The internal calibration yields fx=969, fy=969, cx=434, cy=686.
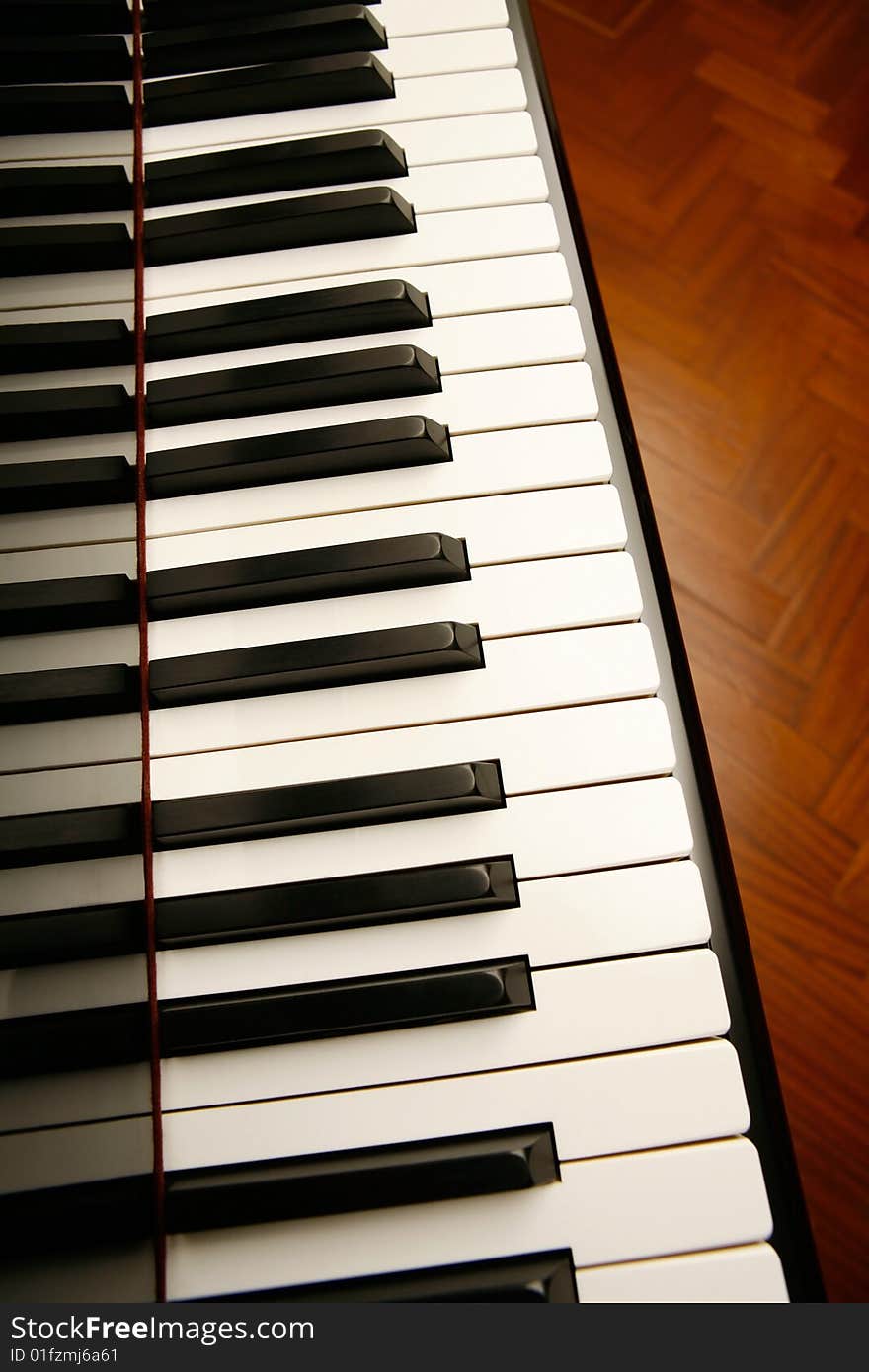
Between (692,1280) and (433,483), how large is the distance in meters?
0.84

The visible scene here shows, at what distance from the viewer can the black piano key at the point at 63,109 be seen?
1.19 meters

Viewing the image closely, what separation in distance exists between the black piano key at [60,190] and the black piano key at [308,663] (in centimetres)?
59

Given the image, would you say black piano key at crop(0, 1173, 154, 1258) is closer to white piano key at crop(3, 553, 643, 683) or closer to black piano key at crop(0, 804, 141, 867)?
black piano key at crop(0, 804, 141, 867)

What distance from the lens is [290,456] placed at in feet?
3.57

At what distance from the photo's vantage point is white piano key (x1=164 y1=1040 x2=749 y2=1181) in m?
0.92

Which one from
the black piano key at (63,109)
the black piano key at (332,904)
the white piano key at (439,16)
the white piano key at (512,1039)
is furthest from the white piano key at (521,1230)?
the white piano key at (439,16)

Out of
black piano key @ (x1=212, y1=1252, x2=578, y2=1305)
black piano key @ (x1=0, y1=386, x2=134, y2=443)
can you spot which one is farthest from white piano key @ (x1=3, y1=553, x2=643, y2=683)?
black piano key @ (x1=212, y1=1252, x2=578, y2=1305)

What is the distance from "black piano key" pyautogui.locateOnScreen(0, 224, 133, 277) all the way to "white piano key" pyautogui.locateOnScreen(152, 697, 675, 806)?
603mm

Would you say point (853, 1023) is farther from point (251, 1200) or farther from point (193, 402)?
point (193, 402)

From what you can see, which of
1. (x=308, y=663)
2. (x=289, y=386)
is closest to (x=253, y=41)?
(x=289, y=386)

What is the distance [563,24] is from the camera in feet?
8.04

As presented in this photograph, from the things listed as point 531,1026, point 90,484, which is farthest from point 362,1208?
point 90,484

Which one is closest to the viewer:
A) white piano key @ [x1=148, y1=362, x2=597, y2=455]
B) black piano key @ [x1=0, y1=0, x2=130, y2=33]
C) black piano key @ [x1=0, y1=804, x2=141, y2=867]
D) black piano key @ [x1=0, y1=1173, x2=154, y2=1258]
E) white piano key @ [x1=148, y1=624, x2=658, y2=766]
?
black piano key @ [x1=0, y1=1173, x2=154, y2=1258]

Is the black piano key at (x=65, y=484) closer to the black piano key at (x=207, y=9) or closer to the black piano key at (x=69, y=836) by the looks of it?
the black piano key at (x=69, y=836)
